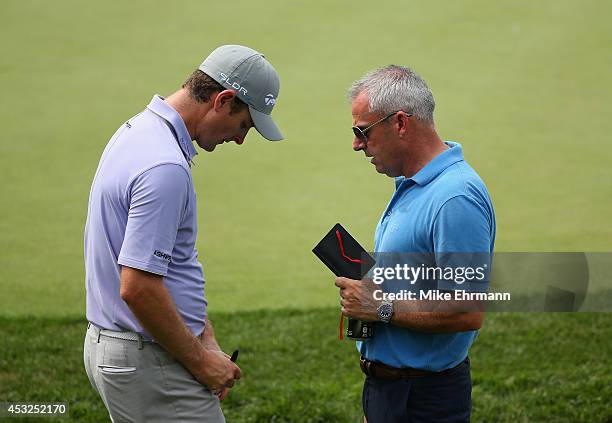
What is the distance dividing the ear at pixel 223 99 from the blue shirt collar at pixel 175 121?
5.0 inches

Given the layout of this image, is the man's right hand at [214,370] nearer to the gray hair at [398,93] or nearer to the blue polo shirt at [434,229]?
the blue polo shirt at [434,229]

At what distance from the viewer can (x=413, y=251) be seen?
320 cm

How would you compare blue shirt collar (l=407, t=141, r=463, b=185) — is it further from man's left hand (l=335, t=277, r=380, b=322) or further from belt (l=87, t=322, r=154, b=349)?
belt (l=87, t=322, r=154, b=349)

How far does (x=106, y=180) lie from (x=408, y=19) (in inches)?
251

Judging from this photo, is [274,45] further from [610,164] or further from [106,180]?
[106,180]

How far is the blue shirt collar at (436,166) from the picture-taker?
3.25 m

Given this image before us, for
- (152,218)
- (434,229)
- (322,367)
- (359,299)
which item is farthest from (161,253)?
(322,367)

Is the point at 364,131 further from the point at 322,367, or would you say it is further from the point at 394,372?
the point at 322,367

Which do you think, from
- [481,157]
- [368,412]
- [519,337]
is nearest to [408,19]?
[481,157]

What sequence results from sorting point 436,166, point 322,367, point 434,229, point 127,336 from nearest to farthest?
point 127,336, point 434,229, point 436,166, point 322,367

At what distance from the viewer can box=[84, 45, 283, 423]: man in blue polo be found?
2826 mm

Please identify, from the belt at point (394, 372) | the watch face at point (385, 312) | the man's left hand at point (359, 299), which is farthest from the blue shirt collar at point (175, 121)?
the belt at point (394, 372)

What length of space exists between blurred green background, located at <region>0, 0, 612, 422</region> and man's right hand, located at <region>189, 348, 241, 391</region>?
2.82 metres

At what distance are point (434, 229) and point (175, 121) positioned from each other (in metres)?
0.94
